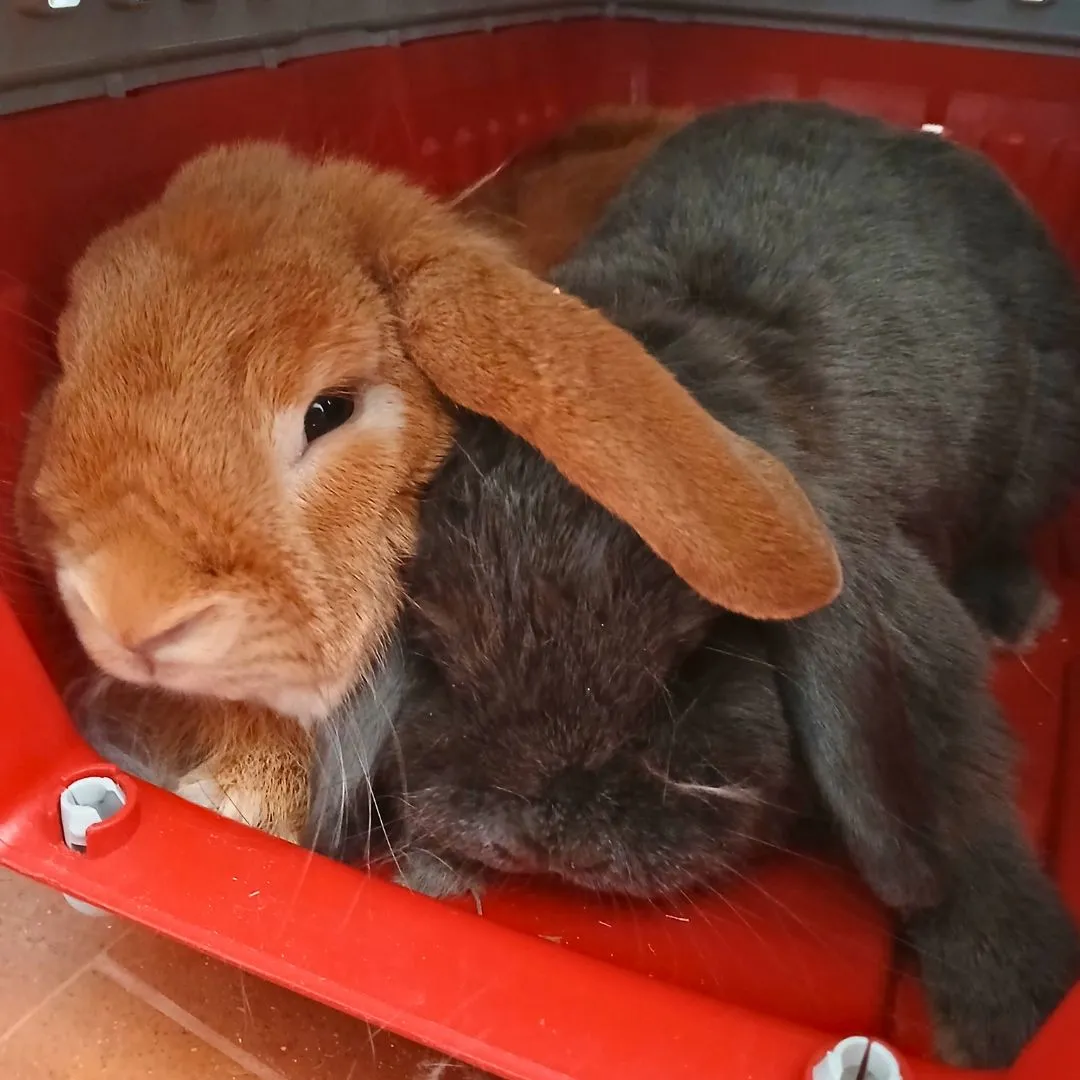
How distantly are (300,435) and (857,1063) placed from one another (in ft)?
1.71

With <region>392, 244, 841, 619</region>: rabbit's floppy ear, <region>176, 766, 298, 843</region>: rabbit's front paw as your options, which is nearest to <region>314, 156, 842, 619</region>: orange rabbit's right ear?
<region>392, 244, 841, 619</region>: rabbit's floppy ear

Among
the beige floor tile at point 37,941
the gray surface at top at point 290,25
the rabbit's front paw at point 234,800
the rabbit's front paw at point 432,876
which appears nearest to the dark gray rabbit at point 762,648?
the rabbit's front paw at point 432,876

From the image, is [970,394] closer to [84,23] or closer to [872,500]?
[872,500]

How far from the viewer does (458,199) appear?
4.72ft

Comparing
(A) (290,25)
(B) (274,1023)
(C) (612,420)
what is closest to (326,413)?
(C) (612,420)

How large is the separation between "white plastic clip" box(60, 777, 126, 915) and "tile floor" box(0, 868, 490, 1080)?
115 millimetres

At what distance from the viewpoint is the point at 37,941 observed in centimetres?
94

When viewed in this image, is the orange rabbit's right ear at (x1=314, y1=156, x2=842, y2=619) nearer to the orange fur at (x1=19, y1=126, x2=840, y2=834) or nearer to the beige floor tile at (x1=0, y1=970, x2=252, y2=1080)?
the orange fur at (x1=19, y1=126, x2=840, y2=834)

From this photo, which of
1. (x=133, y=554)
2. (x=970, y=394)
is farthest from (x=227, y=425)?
(x=970, y=394)

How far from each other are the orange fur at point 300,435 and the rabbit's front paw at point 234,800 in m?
0.12

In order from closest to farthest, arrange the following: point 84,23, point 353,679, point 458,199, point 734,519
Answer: point 734,519
point 353,679
point 84,23
point 458,199

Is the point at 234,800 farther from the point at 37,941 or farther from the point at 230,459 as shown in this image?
the point at 230,459

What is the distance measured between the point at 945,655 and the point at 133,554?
554 millimetres

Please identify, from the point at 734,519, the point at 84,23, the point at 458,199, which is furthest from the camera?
the point at 458,199
